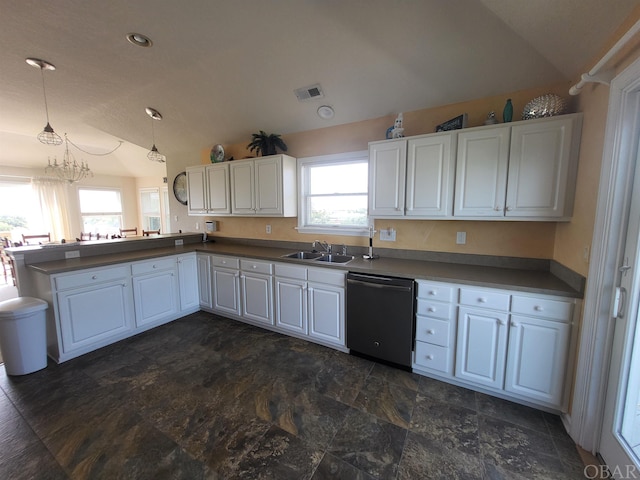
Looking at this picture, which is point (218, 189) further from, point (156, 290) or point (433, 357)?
point (433, 357)

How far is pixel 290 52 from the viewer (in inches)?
89.9

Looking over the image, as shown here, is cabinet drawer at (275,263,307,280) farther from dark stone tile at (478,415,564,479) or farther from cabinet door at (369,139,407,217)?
dark stone tile at (478,415,564,479)

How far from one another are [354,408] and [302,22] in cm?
296

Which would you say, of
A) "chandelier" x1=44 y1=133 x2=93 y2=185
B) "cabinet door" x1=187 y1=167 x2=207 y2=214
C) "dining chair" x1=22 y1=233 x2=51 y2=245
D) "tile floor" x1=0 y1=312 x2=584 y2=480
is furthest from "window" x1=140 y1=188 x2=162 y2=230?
"tile floor" x1=0 y1=312 x2=584 y2=480

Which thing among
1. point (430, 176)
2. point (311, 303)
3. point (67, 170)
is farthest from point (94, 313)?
point (67, 170)

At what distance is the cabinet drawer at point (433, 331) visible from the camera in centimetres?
216

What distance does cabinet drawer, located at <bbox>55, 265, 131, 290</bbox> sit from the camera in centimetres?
244

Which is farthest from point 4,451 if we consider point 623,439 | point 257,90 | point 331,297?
point 623,439

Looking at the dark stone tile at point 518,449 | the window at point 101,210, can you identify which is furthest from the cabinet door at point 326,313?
the window at point 101,210

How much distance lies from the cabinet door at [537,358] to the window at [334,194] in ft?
5.54

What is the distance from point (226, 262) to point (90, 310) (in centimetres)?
140

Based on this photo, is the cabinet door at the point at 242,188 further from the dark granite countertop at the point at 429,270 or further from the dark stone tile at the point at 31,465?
the dark stone tile at the point at 31,465

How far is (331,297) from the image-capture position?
2.67m

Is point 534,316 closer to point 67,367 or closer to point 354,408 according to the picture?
point 354,408
